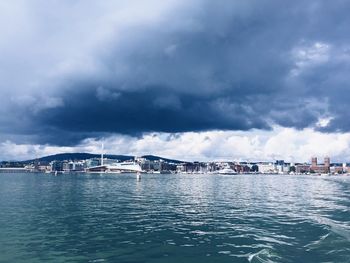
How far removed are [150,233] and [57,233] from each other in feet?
30.2

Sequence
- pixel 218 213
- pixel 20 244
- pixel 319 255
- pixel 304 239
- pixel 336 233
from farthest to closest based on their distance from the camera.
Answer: pixel 218 213 → pixel 336 233 → pixel 304 239 → pixel 20 244 → pixel 319 255

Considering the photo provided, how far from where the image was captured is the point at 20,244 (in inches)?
1164

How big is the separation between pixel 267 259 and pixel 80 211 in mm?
34540

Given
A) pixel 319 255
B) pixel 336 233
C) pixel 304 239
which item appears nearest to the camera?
pixel 319 255

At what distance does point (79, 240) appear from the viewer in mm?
31000

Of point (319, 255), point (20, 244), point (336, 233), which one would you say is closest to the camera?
point (319, 255)

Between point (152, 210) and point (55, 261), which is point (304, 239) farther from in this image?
point (152, 210)

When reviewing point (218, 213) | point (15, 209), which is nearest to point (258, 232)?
point (218, 213)

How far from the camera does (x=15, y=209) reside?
Result: 5384 cm

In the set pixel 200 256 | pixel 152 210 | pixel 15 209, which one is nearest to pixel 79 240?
pixel 200 256

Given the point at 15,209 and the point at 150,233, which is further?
the point at 15,209

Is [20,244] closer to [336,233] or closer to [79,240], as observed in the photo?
[79,240]

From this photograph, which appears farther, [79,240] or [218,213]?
[218,213]

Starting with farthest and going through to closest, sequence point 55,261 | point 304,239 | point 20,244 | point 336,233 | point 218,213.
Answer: point 218,213 < point 336,233 < point 304,239 < point 20,244 < point 55,261
